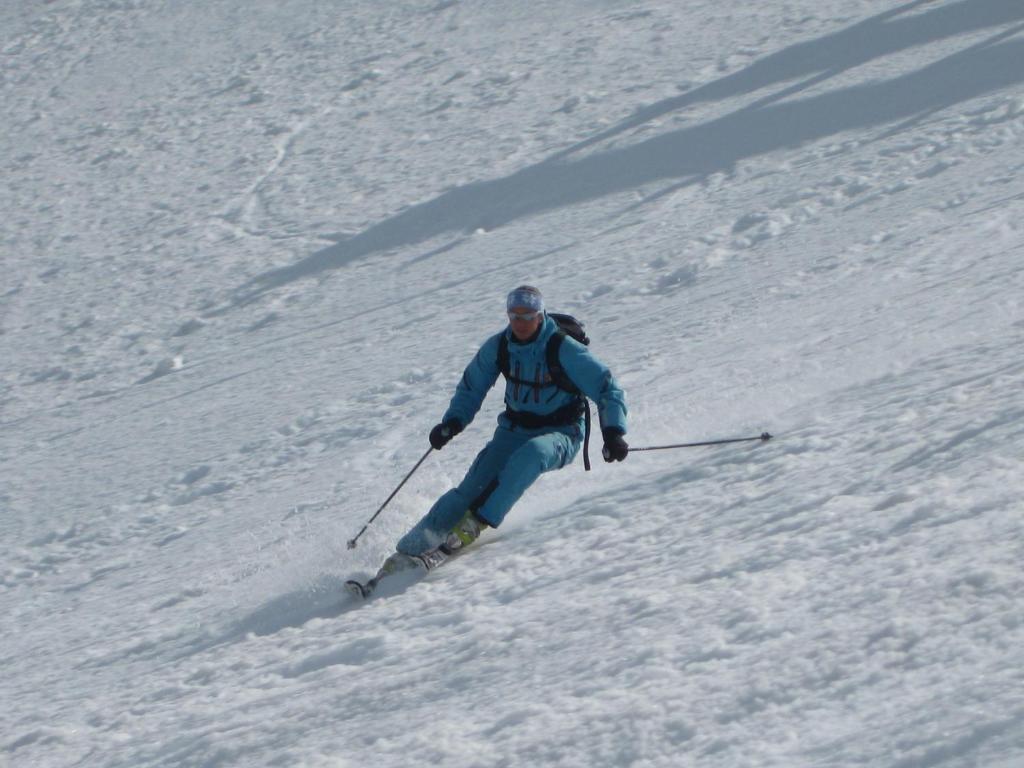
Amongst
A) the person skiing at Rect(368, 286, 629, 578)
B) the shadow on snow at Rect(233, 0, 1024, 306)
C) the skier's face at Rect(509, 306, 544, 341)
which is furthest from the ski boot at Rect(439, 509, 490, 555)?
the shadow on snow at Rect(233, 0, 1024, 306)

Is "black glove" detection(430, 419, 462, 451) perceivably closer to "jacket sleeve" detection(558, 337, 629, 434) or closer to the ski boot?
the ski boot

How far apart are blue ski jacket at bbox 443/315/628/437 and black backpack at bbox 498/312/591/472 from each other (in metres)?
0.02

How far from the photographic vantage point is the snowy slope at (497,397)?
14.9 ft

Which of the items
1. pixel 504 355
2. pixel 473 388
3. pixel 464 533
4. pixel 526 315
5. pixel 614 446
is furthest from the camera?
pixel 473 388

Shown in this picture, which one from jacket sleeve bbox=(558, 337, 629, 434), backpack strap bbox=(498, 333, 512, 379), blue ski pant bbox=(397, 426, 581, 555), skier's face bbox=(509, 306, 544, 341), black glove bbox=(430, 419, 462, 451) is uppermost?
skier's face bbox=(509, 306, 544, 341)

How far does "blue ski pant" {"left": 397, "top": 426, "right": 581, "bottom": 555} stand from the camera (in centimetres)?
674

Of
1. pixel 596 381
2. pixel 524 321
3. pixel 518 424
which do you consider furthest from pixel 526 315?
pixel 518 424

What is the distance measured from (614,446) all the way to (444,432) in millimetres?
1189

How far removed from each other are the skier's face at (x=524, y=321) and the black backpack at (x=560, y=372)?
0.38 ft

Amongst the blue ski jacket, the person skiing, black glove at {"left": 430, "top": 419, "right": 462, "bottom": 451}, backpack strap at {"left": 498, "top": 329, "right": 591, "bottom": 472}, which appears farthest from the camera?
black glove at {"left": 430, "top": 419, "right": 462, "bottom": 451}

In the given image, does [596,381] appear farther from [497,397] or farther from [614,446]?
[497,397]

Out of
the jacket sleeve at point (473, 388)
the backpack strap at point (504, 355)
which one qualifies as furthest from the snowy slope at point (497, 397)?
the backpack strap at point (504, 355)

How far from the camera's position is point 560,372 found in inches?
277

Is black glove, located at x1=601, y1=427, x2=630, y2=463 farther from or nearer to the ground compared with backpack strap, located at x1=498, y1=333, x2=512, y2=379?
nearer to the ground
